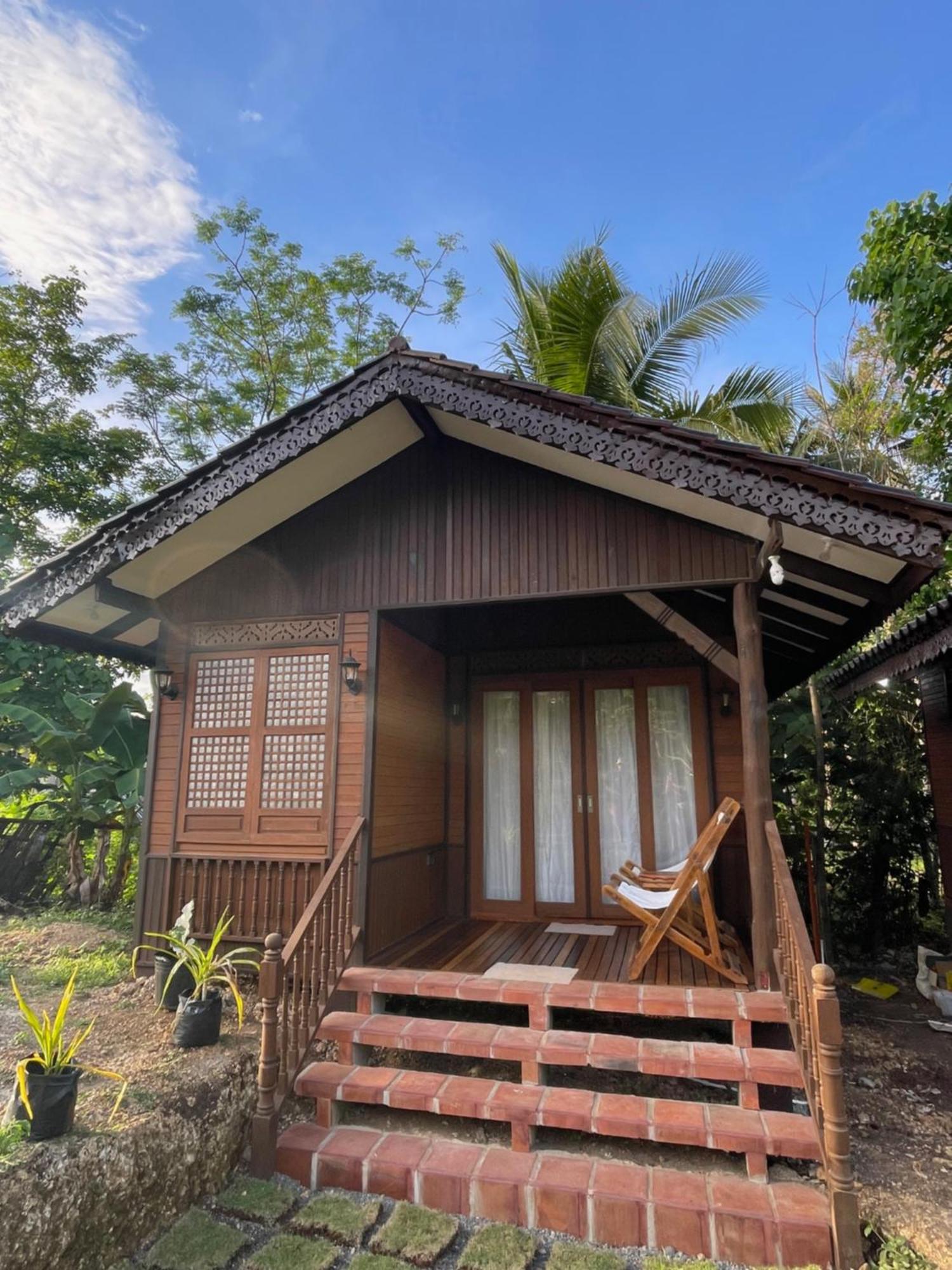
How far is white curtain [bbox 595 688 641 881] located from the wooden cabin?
27 millimetres

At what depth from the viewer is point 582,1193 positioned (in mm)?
2803

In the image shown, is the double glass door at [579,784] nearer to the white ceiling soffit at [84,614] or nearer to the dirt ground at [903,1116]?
the dirt ground at [903,1116]

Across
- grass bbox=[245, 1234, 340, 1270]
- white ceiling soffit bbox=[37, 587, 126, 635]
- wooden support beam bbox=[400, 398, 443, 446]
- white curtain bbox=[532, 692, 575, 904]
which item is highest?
wooden support beam bbox=[400, 398, 443, 446]

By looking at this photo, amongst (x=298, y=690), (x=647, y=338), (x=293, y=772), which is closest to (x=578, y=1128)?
(x=293, y=772)

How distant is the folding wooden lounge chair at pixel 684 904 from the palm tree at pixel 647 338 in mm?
6793

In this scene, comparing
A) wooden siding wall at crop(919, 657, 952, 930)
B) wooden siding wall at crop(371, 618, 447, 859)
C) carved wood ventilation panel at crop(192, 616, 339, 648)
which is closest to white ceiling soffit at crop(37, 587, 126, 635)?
carved wood ventilation panel at crop(192, 616, 339, 648)

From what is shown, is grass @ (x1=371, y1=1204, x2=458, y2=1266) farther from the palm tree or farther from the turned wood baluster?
the palm tree

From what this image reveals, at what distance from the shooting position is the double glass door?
236 inches

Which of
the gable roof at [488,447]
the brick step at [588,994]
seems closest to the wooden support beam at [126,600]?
the gable roof at [488,447]

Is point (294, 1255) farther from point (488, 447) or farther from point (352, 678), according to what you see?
point (488, 447)

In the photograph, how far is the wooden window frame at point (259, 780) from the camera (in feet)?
15.6

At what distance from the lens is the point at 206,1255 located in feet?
8.59

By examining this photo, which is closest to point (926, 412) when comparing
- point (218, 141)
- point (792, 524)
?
point (792, 524)

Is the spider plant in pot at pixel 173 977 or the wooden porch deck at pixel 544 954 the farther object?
the spider plant in pot at pixel 173 977
